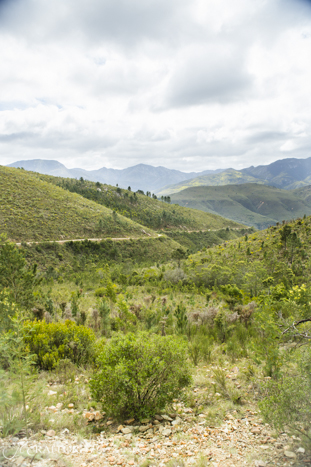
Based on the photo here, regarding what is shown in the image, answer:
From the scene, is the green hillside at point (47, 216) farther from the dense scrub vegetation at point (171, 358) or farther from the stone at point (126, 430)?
the stone at point (126, 430)

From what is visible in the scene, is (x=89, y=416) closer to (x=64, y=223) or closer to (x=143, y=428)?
(x=143, y=428)

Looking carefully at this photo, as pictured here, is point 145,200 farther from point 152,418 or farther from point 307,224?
point 152,418

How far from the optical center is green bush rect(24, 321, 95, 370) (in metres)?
6.21

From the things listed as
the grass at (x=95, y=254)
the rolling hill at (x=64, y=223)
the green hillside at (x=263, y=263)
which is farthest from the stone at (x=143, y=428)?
the rolling hill at (x=64, y=223)

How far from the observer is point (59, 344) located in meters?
6.73

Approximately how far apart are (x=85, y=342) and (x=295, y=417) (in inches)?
210

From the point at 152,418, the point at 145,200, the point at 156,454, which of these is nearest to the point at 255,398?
the point at 152,418

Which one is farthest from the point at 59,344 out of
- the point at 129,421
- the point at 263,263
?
the point at 263,263

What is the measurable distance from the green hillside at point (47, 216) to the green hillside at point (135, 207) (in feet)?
72.2

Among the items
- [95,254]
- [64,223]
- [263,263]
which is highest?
[64,223]

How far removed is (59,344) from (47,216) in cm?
5005

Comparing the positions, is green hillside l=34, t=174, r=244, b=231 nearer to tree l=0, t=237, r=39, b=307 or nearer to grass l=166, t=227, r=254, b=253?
grass l=166, t=227, r=254, b=253

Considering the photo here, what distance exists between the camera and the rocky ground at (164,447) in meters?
2.97

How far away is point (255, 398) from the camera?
4828mm
